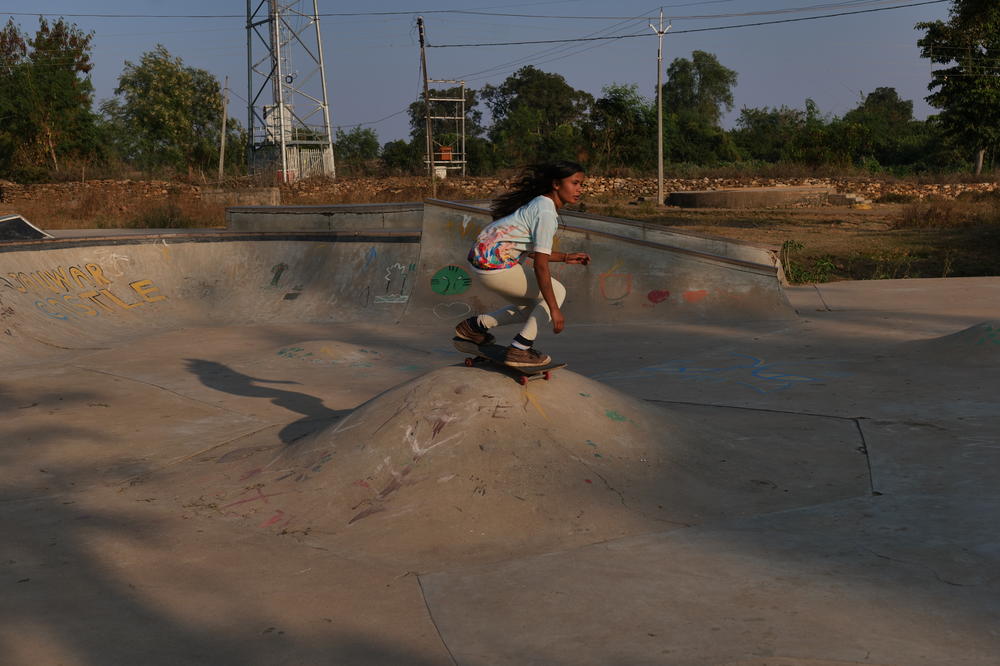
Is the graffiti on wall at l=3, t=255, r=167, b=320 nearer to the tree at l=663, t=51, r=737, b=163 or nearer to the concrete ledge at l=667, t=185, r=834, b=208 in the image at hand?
the concrete ledge at l=667, t=185, r=834, b=208

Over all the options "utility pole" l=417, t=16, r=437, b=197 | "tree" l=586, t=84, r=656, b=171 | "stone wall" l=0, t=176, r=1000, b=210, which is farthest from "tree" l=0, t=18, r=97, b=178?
"tree" l=586, t=84, r=656, b=171

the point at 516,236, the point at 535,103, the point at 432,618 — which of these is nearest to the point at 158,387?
the point at 516,236

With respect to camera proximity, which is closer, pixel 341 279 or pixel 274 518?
pixel 274 518

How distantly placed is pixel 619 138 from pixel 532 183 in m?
40.4

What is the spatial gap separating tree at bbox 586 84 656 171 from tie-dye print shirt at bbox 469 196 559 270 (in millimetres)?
38276

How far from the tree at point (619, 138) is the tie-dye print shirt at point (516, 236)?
126 feet

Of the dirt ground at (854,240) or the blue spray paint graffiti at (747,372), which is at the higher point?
the dirt ground at (854,240)

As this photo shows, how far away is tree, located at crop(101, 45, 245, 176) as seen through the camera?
190ft

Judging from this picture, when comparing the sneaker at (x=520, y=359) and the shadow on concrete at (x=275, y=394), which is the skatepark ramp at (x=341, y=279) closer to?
the shadow on concrete at (x=275, y=394)

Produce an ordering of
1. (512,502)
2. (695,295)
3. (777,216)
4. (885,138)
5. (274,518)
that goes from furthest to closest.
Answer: (885,138) → (777,216) → (695,295) → (274,518) → (512,502)

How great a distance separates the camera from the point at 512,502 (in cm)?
418

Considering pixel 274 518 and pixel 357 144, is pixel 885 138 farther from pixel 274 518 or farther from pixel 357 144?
pixel 274 518

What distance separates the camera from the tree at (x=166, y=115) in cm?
5778

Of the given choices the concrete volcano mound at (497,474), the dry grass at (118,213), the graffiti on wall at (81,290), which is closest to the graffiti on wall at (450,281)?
the graffiti on wall at (81,290)
